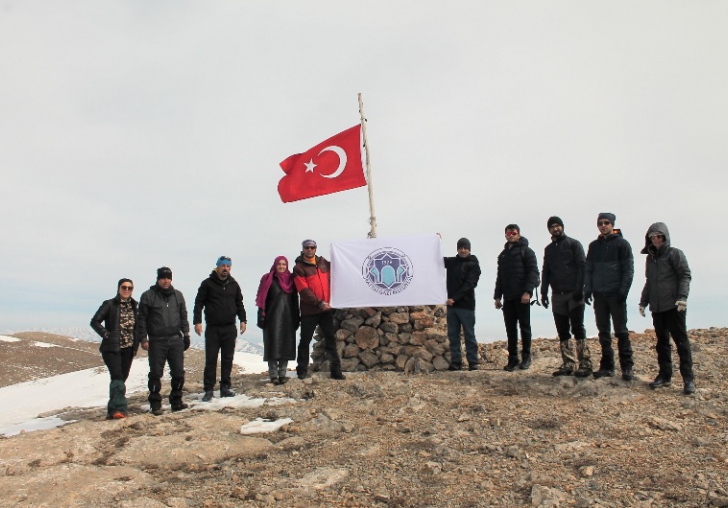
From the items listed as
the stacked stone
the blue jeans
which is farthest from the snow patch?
the blue jeans

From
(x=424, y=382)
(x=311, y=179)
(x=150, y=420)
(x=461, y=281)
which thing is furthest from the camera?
(x=311, y=179)

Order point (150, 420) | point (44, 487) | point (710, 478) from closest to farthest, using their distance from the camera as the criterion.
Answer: point (710, 478), point (44, 487), point (150, 420)

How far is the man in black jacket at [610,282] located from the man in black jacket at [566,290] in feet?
0.72

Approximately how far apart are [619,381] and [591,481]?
333 cm

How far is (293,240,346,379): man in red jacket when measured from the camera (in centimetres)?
904

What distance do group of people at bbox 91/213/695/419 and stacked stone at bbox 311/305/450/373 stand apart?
57 centimetres

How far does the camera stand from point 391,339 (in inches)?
395

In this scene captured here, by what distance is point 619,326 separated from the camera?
731 centimetres

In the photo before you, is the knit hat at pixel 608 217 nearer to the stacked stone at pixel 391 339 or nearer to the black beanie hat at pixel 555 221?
the black beanie hat at pixel 555 221

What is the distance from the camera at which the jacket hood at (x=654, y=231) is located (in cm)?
693

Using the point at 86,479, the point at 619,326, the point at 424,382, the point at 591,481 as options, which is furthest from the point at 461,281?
the point at 86,479

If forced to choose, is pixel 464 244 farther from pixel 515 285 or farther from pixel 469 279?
pixel 515 285

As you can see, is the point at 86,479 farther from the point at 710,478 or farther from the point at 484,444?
the point at 710,478

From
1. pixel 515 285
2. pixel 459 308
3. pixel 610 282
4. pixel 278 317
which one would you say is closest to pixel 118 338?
pixel 278 317
